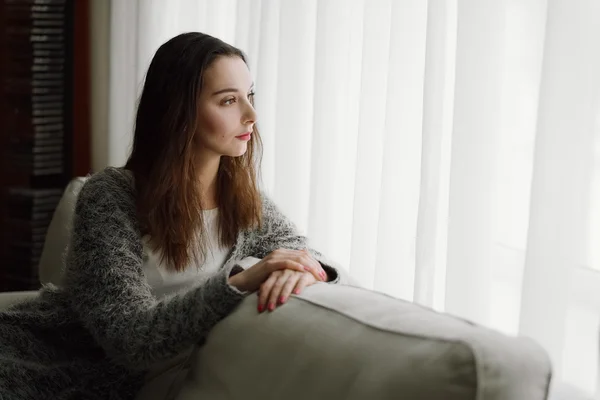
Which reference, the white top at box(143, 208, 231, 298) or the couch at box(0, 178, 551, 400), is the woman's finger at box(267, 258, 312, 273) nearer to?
the couch at box(0, 178, 551, 400)

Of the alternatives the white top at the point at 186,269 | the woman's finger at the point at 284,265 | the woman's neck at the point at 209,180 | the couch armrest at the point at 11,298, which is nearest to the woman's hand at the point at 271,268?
the woman's finger at the point at 284,265

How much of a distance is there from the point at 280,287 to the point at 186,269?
1.55ft

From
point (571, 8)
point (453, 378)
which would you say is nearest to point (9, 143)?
point (571, 8)

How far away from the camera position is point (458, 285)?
1.69 metres

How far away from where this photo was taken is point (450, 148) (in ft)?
5.77

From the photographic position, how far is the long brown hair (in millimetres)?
1734

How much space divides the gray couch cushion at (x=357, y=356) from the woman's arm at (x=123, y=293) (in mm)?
77

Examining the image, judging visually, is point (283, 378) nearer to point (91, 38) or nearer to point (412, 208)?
point (412, 208)

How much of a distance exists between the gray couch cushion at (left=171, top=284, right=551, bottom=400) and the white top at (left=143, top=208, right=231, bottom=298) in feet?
1.30

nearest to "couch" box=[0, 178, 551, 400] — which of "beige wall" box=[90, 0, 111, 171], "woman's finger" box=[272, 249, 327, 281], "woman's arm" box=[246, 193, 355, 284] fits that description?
"woman's finger" box=[272, 249, 327, 281]

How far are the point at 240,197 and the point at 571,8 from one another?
0.74 m

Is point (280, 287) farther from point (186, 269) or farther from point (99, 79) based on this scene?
point (99, 79)

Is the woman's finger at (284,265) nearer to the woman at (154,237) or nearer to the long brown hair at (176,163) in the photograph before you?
the woman at (154,237)

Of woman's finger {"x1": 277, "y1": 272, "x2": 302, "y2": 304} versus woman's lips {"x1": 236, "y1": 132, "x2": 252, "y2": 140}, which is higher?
woman's lips {"x1": 236, "y1": 132, "x2": 252, "y2": 140}
